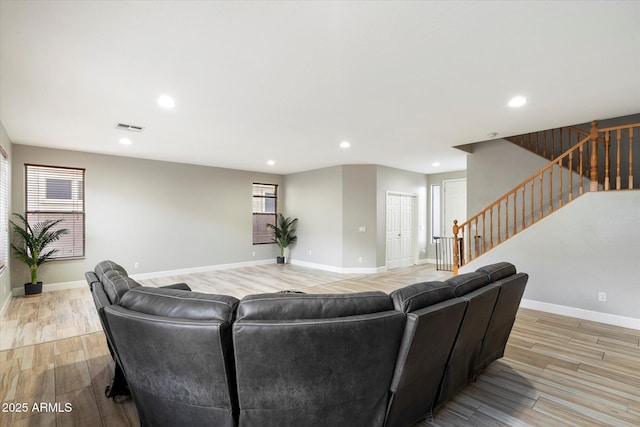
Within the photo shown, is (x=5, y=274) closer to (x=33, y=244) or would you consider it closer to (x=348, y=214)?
(x=33, y=244)

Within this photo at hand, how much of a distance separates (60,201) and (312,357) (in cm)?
647

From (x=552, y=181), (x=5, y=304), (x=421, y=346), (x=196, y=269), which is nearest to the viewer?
(x=421, y=346)

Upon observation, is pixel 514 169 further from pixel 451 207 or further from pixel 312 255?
pixel 312 255

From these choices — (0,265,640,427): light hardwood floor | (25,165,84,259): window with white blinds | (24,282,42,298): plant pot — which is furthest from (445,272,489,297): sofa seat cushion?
(25,165,84,259): window with white blinds

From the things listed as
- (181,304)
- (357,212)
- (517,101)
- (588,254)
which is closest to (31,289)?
(181,304)

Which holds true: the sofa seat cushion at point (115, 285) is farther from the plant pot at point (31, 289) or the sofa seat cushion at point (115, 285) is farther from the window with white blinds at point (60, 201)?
the window with white blinds at point (60, 201)

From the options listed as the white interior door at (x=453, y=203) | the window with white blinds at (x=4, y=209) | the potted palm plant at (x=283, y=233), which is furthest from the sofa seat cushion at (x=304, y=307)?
the white interior door at (x=453, y=203)

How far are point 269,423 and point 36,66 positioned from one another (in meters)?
3.29

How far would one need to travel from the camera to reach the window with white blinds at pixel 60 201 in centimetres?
536

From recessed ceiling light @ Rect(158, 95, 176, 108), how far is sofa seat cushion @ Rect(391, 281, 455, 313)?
299cm

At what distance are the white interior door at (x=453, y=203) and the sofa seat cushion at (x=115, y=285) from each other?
7986 millimetres

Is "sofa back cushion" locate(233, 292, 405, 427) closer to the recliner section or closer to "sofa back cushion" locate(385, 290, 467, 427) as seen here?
"sofa back cushion" locate(385, 290, 467, 427)

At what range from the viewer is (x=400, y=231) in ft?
26.5

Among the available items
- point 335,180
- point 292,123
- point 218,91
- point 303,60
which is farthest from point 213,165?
point 303,60
